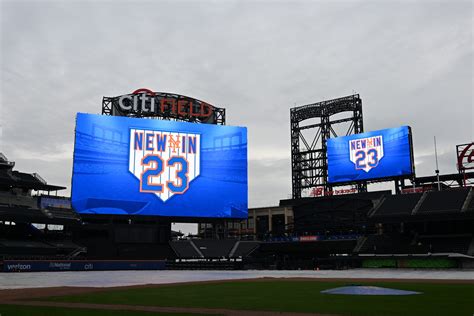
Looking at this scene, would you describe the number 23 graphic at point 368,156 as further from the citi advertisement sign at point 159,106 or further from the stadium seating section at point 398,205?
the citi advertisement sign at point 159,106

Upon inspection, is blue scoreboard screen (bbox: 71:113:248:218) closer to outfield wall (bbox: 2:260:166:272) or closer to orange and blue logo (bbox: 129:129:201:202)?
orange and blue logo (bbox: 129:129:201:202)

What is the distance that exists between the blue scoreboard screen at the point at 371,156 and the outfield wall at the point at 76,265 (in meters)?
31.0

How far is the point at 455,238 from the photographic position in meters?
54.1

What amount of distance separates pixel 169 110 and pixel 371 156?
29866 mm

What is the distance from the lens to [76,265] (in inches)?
2037

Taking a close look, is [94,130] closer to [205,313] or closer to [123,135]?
[123,135]

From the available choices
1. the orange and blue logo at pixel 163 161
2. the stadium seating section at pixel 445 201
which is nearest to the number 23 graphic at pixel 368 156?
the stadium seating section at pixel 445 201

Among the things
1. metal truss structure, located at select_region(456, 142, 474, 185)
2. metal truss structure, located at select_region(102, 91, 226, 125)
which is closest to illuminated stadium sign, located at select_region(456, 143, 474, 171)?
metal truss structure, located at select_region(456, 142, 474, 185)

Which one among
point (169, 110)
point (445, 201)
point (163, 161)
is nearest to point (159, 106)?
point (169, 110)

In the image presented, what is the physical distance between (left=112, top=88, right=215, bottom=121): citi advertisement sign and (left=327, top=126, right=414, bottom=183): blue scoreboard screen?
20547mm

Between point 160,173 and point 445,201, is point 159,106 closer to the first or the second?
point 160,173

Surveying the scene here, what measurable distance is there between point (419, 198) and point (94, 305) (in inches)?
2049

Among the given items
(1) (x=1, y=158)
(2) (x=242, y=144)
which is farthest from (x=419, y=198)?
(1) (x=1, y=158)

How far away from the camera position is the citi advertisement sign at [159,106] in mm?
67250
